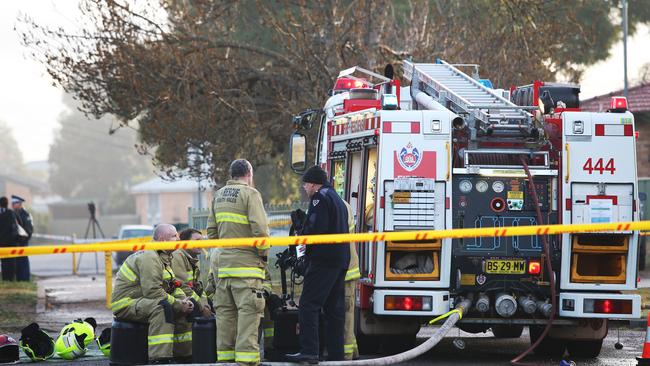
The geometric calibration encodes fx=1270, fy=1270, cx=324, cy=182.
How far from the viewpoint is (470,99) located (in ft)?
39.5

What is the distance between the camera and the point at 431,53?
81.0 ft

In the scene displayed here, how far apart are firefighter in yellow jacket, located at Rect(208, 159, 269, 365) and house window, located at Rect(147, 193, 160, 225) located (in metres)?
79.2

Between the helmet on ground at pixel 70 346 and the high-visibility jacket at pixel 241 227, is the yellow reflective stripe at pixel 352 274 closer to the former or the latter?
the high-visibility jacket at pixel 241 227

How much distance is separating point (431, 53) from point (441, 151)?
13709 mm

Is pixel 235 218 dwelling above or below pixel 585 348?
above

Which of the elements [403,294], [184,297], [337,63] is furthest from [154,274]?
[337,63]

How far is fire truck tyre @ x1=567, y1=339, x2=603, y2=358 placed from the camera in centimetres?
1184

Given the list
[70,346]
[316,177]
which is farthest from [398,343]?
[70,346]

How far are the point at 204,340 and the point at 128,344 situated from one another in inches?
31.8

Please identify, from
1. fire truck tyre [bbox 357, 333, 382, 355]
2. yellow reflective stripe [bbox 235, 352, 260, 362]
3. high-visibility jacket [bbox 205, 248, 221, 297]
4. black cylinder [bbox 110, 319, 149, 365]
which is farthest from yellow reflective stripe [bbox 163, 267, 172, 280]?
fire truck tyre [bbox 357, 333, 382, 355]

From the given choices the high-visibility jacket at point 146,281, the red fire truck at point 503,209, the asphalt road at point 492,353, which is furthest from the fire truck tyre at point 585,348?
the high-visibility jacket at point 146,281

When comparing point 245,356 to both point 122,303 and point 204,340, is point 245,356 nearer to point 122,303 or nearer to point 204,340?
point 204,340

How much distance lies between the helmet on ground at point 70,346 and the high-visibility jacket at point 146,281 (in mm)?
1268

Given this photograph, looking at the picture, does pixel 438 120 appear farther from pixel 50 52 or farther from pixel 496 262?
pixel 50 52
